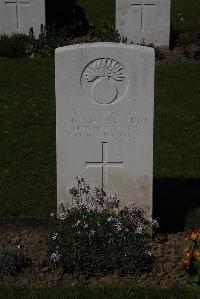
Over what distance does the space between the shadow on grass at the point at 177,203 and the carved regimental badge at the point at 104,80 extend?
4.60 feet

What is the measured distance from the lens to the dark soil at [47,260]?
6062 millimetres

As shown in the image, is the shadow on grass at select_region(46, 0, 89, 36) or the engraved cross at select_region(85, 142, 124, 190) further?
the shadow on grass at select_region(46, 0, 89, 36)

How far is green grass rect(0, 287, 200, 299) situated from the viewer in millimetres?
5613

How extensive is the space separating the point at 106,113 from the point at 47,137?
336 cm

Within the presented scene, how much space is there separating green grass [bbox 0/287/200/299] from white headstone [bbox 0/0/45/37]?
956 cm

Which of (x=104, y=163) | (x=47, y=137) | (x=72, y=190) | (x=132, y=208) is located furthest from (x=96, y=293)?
(x=47, y=137)

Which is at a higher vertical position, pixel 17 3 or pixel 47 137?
pixel 17 3

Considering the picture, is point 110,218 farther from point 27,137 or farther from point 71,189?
point 27,137

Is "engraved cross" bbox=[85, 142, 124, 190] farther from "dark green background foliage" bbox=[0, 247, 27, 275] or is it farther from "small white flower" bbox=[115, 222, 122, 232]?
"dark green background foliage" bbox=[0, 247, 27, 275]

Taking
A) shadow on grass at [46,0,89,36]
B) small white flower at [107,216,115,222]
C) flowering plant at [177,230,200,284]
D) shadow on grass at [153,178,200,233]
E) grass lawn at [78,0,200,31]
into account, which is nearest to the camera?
flowering plant at [177,230,200,284]

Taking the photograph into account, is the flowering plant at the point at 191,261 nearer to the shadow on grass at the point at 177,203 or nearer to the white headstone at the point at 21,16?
the shadow on grass at the point at 177,203

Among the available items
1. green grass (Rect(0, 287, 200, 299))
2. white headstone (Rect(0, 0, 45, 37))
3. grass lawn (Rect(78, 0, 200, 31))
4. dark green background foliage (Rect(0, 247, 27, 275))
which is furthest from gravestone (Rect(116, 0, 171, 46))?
green grass (Rect(0, 287, 200, 299))

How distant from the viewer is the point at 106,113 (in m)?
6.58

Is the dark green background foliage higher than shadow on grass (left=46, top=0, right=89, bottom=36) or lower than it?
lower
